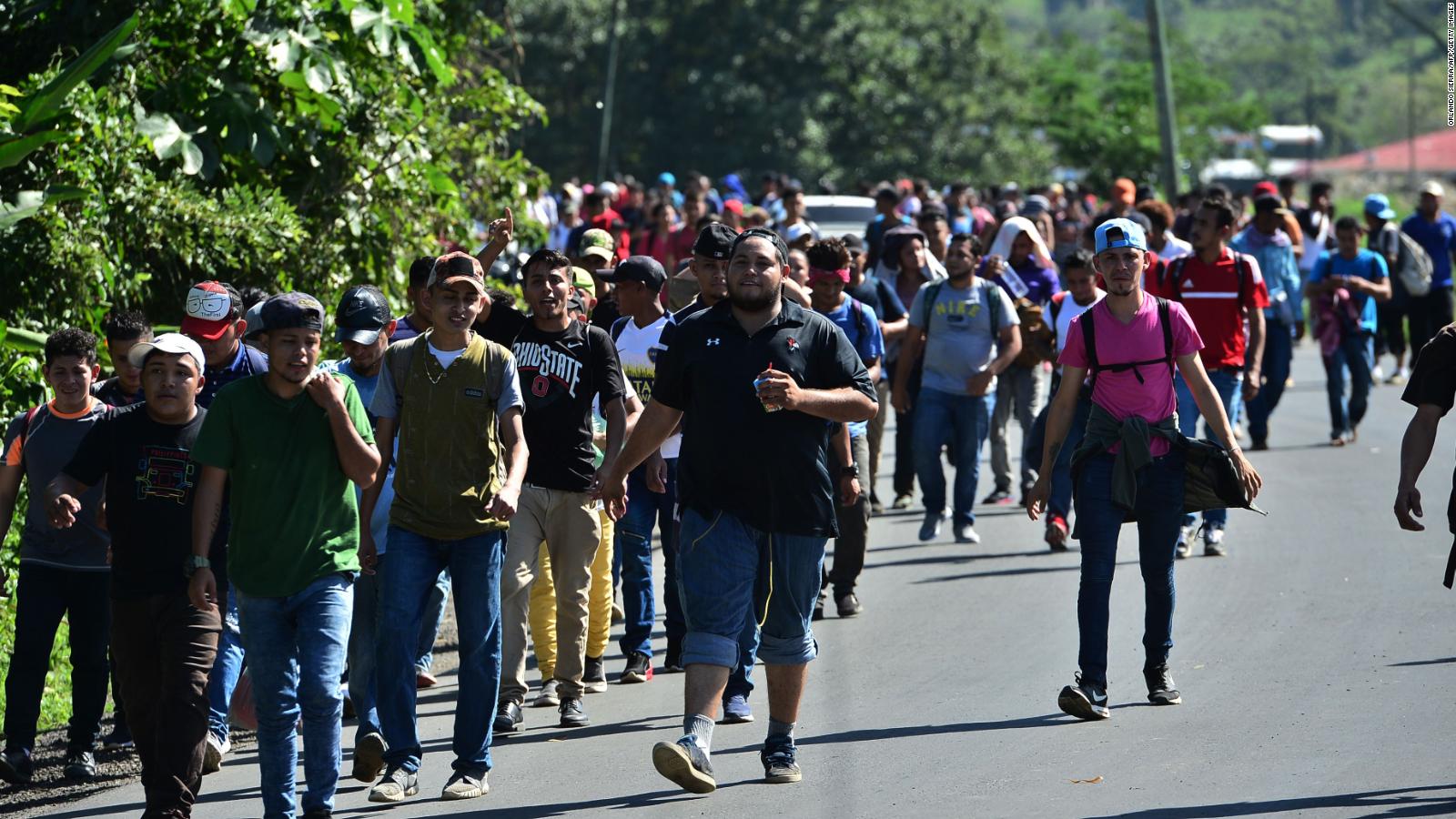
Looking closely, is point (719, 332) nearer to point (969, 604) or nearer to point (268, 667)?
point (268, 667)

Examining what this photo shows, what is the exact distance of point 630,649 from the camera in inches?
356

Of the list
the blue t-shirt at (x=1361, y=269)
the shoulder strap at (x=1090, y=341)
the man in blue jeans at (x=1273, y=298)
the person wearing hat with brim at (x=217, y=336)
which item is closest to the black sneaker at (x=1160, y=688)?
the shoulder strap at (x=1090, y=341)

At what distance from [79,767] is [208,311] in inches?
72.3

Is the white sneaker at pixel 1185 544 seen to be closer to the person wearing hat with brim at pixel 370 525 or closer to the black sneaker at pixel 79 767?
the person wearing hat with brim at pixel 370 525

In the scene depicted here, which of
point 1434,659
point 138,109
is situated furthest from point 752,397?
point 138,109

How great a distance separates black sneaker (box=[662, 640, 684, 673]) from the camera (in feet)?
30.3

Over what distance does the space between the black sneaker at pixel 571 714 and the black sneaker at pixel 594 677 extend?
0.61 m

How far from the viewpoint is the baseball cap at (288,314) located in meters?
6.27

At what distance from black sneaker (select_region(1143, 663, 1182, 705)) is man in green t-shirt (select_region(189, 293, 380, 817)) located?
3302 mm

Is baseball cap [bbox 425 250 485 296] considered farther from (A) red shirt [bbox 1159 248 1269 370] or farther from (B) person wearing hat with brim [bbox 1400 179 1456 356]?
(B) person wearing hat with brim [bbox 1400 179 1456 356]

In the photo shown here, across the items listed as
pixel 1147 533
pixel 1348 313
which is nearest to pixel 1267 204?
pixel 1348 313

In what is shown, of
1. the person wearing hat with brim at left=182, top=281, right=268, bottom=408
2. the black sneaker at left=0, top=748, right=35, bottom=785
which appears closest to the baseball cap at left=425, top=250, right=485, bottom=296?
the person wearing hat with brim at left=182, top=281, right=268, bottom=408

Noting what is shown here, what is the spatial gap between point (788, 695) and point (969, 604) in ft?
12.0

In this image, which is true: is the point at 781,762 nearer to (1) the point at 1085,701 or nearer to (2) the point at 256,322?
(1) the point at 1085,701
